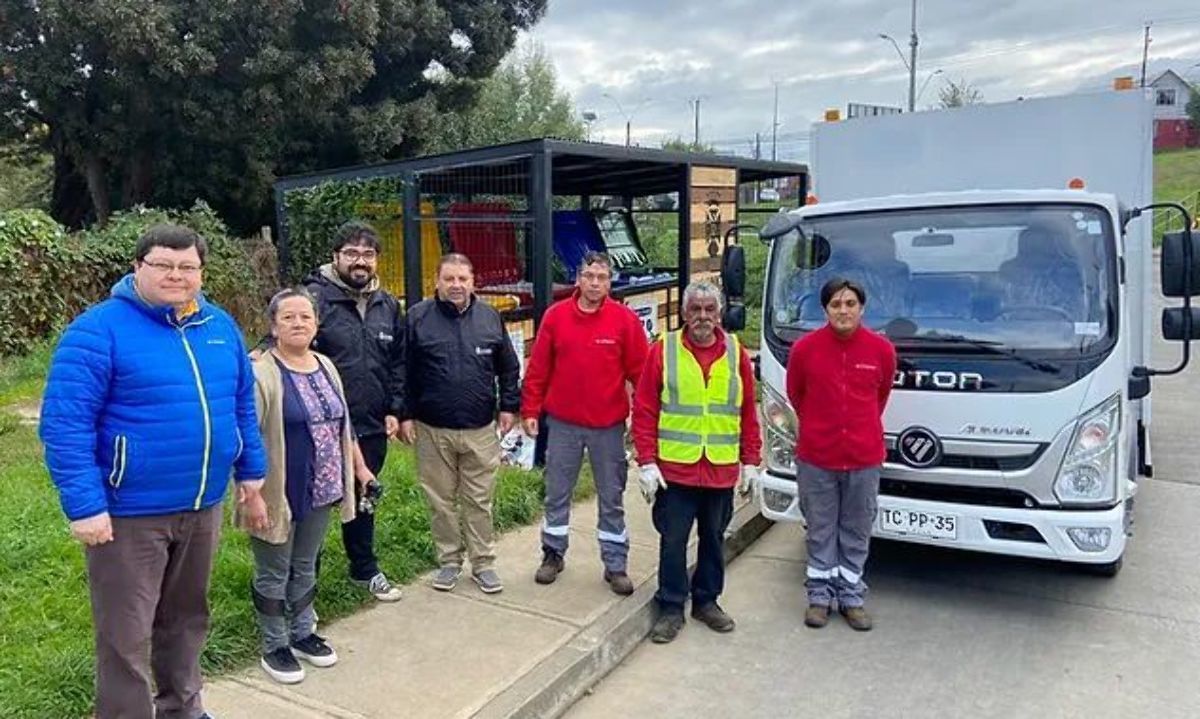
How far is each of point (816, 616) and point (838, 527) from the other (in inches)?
18.0

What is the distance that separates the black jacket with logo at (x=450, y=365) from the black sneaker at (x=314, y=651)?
1140 millimetres

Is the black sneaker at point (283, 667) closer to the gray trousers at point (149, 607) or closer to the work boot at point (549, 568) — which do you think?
the gray trousers at point (149, 607)

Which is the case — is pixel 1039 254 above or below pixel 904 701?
above

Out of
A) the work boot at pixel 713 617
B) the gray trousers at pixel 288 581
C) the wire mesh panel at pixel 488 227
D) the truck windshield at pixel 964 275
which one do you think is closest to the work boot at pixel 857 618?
the work boot at pixel 713 617

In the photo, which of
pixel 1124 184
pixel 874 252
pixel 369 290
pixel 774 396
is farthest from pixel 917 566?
pixel 369 290

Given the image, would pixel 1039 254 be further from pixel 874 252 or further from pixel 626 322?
pixel 626 322

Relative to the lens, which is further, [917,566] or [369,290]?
[917,566]

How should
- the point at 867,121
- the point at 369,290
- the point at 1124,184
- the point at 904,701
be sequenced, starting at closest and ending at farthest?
the point at 904,701 → the point at 369,290 → the point at 1124,184 → the point at 867,121

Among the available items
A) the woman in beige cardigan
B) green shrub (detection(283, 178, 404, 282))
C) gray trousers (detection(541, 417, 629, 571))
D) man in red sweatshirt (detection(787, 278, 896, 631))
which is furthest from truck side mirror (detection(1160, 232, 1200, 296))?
green shrub (detection(283, 178, 404, 282))

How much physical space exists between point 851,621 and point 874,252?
1987 mm

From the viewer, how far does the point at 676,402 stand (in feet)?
14.2

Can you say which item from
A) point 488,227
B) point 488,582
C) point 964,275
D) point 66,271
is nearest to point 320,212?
point 488,227

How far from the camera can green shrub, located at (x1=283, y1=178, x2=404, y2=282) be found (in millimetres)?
9656

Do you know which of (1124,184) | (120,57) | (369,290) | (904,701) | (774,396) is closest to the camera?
(904,701)
